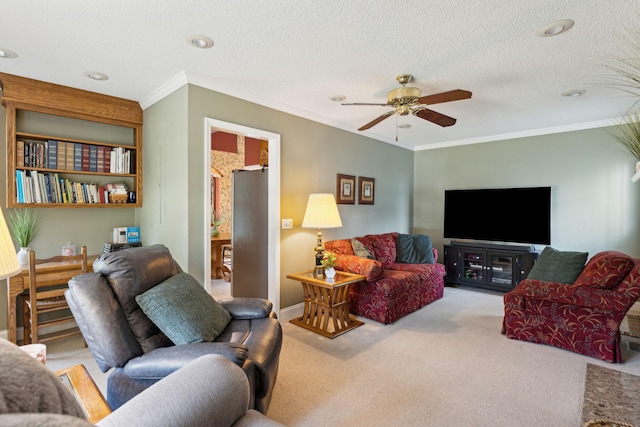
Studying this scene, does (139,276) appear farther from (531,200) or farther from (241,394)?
(531,200)

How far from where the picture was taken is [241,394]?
1.23 metres

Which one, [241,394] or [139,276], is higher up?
[139,276]

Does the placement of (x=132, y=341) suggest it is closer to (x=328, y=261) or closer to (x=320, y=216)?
(x=328, y=261)

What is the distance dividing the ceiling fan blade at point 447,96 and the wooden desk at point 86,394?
293 cm

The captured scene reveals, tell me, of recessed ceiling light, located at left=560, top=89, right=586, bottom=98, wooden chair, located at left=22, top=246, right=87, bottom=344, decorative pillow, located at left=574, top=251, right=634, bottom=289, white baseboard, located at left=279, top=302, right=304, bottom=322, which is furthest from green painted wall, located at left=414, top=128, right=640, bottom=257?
wooden chair, located at left=22, top=246, right=87, bottom=344

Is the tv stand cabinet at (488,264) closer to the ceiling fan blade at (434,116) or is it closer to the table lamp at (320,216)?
the ceiling fan blade at (434,116)

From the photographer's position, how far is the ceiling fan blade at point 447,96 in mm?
2658

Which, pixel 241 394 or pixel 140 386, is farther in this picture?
pixel 140 386

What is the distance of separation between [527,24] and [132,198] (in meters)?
4.05

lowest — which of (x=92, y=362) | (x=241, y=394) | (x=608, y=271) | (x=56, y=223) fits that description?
(x=92, y=362)

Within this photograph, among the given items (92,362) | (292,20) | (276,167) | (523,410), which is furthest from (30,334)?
(523,410)

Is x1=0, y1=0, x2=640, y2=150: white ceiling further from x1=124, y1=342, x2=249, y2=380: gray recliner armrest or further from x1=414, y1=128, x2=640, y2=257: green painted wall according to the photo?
x1=124, y1=342, x2=249, y2=380: gray recliner armrest

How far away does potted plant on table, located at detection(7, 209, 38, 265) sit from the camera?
123 inches

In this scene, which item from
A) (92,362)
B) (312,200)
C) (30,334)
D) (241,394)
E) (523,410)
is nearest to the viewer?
(241,394)
